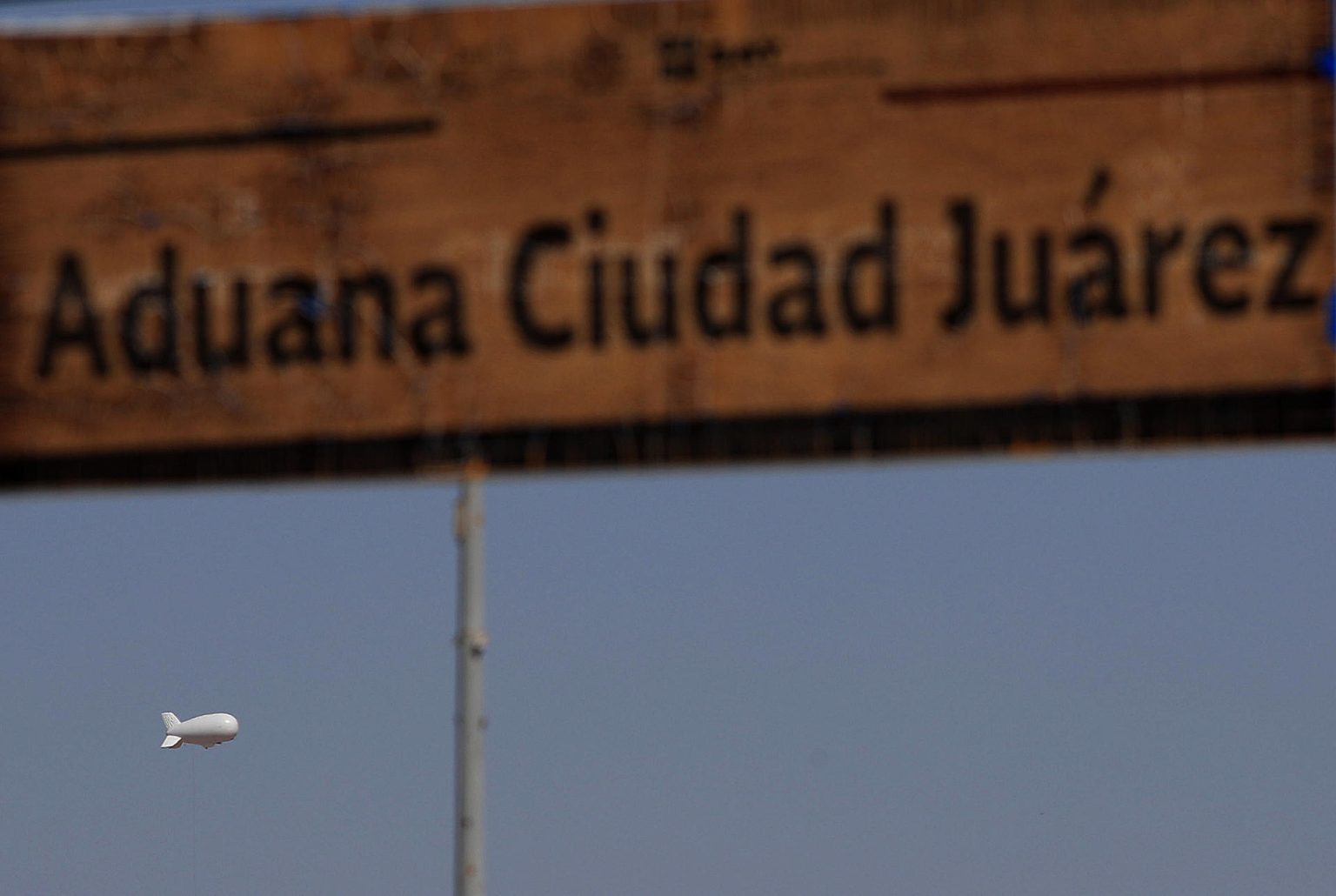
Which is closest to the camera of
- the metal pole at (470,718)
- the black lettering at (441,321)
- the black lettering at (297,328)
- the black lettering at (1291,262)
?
the metal pole at (470,718)

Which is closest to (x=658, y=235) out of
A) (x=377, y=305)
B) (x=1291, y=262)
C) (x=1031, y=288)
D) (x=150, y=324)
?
(x=377, y=305)

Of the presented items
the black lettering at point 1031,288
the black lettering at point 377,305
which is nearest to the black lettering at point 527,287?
the black lettering at point 377,305

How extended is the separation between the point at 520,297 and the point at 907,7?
2025 mm

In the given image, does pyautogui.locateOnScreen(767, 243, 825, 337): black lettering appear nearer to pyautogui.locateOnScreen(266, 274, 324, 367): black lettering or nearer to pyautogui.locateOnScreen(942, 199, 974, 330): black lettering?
pyautogui.locateOnScreen(942, 199, 974, 330): black lettering

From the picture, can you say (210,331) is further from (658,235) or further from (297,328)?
(658,235)

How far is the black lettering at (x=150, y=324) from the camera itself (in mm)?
9992

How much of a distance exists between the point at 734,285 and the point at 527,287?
89 centimetres

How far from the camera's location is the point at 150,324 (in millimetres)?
10008

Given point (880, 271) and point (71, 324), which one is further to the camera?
point (71, 324)

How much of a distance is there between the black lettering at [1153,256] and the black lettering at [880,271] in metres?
1.03

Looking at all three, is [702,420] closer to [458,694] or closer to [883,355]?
[883,355]

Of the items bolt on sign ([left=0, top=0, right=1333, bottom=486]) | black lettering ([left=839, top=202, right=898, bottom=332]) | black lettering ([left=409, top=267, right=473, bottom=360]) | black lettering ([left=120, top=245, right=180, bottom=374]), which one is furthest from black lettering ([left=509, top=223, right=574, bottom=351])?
black lettering ([left=120, top=245, right=180, bottom=374])

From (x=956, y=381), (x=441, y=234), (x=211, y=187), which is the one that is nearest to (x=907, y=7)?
(x=956, y=381)

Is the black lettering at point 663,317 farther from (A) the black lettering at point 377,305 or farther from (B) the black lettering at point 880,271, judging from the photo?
(A) the black lettering at point 377,305
